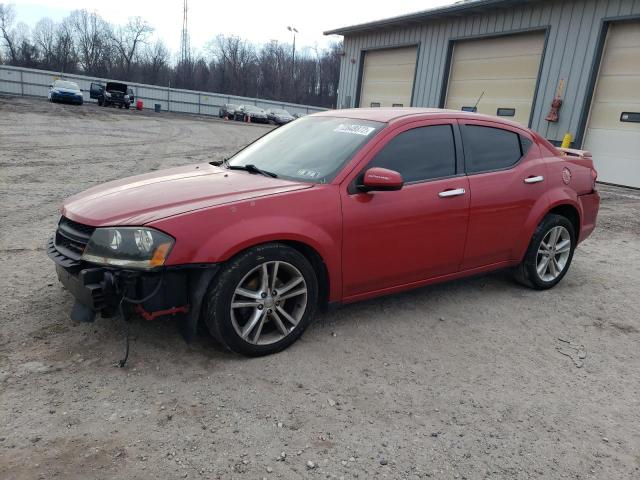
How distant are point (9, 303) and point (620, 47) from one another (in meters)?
12.9

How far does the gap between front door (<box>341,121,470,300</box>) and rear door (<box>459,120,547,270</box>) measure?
141 mm

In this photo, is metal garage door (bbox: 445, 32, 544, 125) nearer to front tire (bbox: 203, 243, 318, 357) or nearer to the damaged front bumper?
front tire (bbox: 203, 243, 318, 357)

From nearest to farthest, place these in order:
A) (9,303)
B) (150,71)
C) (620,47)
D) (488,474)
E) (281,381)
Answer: (488,474)
(281,381)
(9,303)
(620,47)
(150,71)

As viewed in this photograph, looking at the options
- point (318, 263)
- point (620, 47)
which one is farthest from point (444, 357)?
point (620, 47)

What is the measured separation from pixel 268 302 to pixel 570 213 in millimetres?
3322

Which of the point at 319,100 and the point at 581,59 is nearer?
the point at 581,59

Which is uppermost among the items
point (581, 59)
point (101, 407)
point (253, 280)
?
point (581, 59)

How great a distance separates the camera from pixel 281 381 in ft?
9.91

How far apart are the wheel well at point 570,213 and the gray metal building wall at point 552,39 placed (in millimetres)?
8643

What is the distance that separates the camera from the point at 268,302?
321 cm

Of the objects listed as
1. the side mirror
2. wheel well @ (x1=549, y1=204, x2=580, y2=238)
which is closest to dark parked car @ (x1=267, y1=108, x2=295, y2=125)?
wheel well @ (x1=549, y1=204, x2=580, y2=238)

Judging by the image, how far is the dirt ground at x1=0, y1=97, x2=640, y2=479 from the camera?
94.0 inches

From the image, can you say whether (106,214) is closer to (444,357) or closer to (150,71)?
(444,357)

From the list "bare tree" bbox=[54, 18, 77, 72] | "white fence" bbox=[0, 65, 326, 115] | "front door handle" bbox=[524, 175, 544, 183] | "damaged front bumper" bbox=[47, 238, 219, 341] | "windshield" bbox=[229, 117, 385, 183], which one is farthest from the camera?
"bare tree" bbox=[54, 18, 77, 72]
